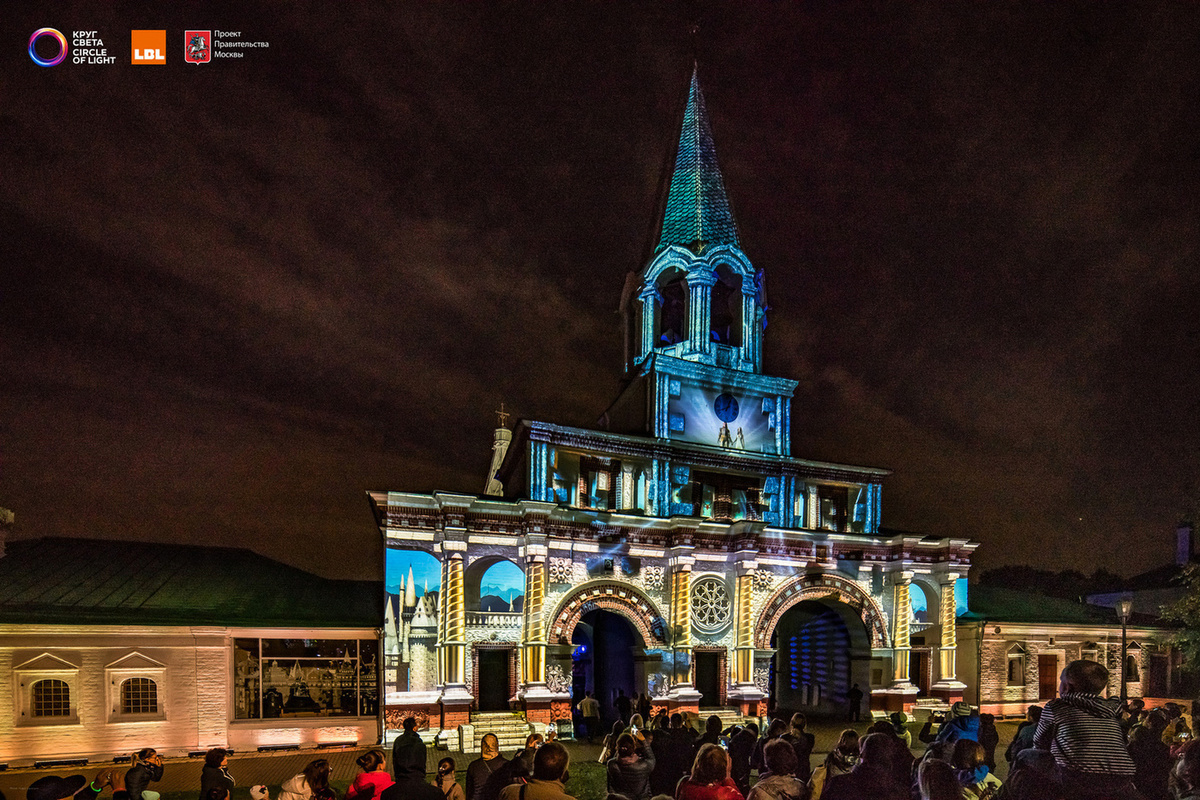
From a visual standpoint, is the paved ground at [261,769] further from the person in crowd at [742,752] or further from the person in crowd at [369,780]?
the person in crowd at [369,780]

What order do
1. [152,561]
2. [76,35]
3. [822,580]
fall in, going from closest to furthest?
[76,35]
[152,561]
[822,580]

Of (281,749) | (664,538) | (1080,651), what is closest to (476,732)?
(281,749)

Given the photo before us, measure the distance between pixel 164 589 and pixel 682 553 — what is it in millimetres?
16221

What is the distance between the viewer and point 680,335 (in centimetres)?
3075

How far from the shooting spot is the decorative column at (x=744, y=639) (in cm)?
2486

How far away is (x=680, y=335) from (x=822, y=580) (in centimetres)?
1112

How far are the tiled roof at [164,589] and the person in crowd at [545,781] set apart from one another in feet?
58.9

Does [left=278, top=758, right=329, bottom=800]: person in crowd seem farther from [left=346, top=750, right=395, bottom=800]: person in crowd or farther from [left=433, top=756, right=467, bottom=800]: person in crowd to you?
[left=433, top=756, right=467, bottom=800]: person in crowd

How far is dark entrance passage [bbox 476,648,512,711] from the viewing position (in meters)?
22.9

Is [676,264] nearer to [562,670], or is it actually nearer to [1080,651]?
[562,670]

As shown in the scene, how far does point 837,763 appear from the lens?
299 inches

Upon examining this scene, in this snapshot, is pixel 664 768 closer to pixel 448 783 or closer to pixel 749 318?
pixel 448 783

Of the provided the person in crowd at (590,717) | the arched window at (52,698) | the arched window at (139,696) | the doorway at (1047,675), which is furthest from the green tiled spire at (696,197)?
the arched window at (52,698)

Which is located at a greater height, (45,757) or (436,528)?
(436,528)
